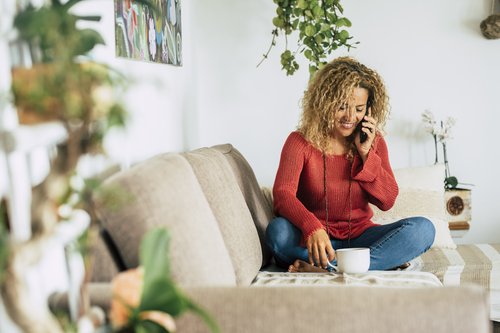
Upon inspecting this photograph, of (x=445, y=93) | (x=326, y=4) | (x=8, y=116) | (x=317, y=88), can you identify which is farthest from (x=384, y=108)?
(x=8, y=116)

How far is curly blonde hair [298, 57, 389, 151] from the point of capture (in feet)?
9.74

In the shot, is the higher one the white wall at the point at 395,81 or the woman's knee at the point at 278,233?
the white wall at the point at 395,81

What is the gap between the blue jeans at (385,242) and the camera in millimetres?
2797

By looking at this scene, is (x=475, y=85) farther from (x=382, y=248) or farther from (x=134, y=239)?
(x=134, y=239)

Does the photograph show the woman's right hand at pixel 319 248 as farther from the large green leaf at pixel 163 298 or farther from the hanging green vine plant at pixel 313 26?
the large green leaf at pixel 163 298

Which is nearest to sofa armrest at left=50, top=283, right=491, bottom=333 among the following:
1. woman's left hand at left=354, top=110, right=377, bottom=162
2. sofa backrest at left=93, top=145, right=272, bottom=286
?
sofa backrest at left=93, top=145, right=272, bottom=286

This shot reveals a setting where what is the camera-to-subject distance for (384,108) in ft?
9.98

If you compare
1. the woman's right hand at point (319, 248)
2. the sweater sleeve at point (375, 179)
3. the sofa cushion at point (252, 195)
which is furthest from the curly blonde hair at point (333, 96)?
the woman's right hand at point (319, 248)

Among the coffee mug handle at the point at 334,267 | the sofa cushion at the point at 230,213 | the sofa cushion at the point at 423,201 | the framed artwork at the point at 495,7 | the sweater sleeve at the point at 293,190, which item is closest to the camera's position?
the sofa cushion at the point at 230,213

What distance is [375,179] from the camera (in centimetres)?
296

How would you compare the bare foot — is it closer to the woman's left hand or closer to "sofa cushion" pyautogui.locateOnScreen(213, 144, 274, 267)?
"sofa cushion" pyautogui.locateOnScreen(213, 144, 274, 267)

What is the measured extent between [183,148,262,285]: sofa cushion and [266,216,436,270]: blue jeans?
5.7 inches

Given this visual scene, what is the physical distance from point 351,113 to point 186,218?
4.10 ft

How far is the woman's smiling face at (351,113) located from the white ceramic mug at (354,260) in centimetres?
58
